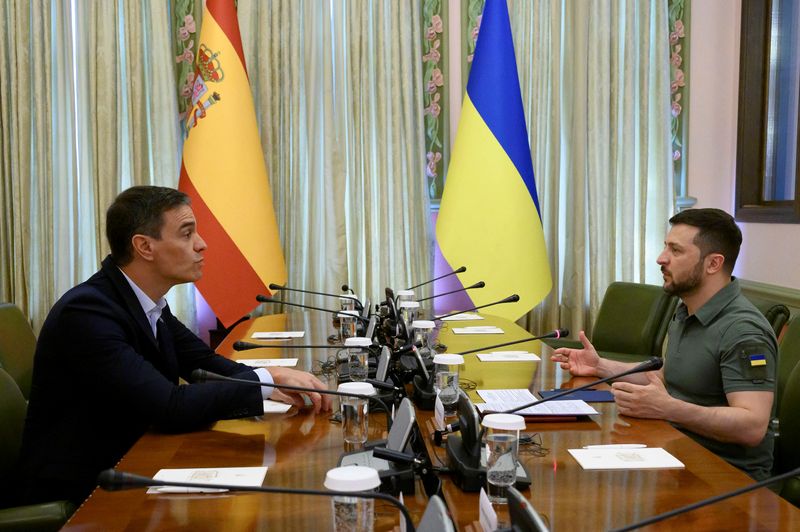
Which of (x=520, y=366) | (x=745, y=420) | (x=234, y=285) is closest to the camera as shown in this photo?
(x=745, y=420)

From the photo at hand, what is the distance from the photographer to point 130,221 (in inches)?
82.3

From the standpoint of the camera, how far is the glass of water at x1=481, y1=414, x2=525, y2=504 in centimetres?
139


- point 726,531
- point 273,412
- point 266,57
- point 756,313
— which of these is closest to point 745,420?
point 756,313

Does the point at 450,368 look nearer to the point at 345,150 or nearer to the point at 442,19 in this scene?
the point at 345,150

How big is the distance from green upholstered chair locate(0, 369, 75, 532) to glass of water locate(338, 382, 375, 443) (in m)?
0.66

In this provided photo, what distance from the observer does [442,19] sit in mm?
4664

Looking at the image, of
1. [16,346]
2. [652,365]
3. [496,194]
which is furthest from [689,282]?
[16,346]

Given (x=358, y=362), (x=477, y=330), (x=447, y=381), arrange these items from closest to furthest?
(x=447, y=381) → (x=358, y=362) → (x=477, y=330)

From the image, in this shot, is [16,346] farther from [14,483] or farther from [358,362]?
[358,362]

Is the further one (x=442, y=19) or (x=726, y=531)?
(x=442, y=19)

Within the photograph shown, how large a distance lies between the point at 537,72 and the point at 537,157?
528 millimetres

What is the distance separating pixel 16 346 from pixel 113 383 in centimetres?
144

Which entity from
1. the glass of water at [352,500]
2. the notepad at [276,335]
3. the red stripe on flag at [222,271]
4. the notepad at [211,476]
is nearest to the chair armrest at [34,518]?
the notepad at [211,476]

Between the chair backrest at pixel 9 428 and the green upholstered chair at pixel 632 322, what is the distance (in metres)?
2.61
